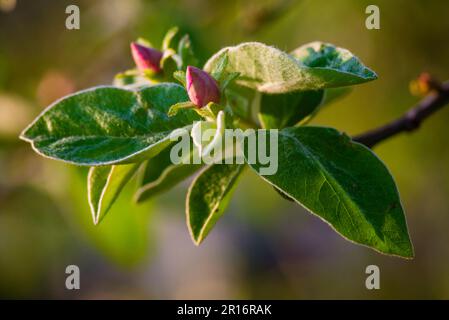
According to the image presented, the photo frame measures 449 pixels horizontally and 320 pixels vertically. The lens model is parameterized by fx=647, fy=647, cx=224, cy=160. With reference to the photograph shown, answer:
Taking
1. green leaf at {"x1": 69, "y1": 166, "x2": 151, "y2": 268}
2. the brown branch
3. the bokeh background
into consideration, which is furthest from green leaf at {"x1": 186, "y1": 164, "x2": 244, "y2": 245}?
green leaf at {"x1": 69, "y1": 166, "x2": 151, "y2": 268}

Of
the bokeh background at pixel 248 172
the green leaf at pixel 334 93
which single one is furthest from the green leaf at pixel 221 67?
the bokeh background at pixel 248 172

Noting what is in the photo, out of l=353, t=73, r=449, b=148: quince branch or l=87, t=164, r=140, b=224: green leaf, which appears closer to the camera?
l=87, t=164, r=140, b=224: green leaf

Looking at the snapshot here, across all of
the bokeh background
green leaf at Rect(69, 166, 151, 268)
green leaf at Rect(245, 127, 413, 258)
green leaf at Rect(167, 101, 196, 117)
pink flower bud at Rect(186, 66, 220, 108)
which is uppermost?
the bokeh background

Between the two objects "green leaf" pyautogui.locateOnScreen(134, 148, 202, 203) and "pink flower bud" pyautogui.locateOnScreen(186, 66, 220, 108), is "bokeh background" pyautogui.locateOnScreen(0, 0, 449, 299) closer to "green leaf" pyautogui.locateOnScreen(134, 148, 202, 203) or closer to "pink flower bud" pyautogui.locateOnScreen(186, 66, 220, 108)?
"green leaf" pyautogui.locateOnScreen(134, 148, 202, 203)

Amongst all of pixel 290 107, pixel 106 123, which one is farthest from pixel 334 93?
pixel 106 123

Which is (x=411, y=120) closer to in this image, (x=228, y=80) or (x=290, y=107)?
(x=290, y=107)

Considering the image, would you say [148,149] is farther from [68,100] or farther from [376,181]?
[376,181]

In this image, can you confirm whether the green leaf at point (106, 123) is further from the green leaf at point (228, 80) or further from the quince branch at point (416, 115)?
the quince branch at point (416, 115)

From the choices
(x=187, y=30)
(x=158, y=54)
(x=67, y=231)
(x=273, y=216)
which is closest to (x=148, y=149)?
(x=158, y=54)
